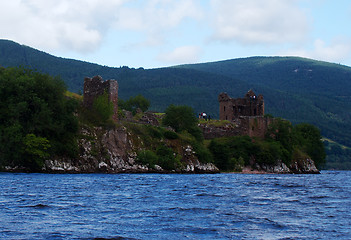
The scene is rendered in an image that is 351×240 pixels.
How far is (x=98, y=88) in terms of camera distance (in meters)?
91.4

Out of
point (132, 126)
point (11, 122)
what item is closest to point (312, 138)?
point (132, 126)

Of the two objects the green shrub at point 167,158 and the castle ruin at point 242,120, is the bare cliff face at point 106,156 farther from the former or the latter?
the castle ruin at point 242,120

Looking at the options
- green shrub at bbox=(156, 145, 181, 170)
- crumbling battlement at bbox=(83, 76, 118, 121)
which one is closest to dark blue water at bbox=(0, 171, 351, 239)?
green shrub at bbox=(156, 145, 181, 170)

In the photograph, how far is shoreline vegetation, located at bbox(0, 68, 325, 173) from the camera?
67.7m

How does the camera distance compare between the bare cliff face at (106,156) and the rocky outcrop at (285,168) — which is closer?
the bare cliff face at (106,156)

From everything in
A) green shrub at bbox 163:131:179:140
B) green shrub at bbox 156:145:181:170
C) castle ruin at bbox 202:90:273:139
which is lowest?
green shrub at bbox 156:145:181:170

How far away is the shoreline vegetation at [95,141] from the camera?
6769 cm

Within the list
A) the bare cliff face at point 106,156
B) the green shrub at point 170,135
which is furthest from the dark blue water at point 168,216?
the green shrub at point 170,135

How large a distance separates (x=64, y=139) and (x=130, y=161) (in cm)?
1169

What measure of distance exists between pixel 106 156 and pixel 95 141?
282 centimetres

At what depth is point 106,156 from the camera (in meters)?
78.6

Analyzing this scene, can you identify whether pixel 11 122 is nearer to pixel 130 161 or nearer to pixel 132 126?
pixel 130 161

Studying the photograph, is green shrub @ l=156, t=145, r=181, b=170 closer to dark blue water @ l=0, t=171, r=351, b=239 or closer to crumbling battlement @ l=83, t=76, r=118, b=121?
crumbling battlement @ l=83, t=76, r=118, b=121

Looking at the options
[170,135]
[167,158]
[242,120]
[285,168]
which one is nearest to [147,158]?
[167,158]
